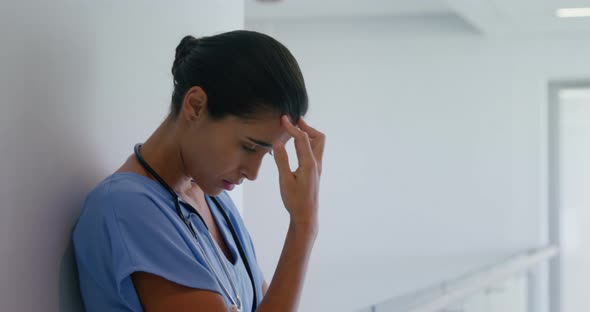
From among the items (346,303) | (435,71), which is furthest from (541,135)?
(346,303)

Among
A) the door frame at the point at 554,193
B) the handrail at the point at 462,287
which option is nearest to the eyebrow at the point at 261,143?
the handrail at the point at 462,287

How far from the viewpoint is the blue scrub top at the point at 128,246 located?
119 cm

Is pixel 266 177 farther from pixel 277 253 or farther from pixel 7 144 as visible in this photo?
pixel 7 144

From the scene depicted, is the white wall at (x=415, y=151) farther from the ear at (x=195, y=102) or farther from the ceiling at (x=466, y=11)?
the ear at (x=195, y=102)

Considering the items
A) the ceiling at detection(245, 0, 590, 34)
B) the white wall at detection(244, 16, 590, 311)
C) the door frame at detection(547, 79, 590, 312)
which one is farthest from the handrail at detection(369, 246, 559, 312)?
the door frame at detection(547, 79, 590, 312)

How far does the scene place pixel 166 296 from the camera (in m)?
1.20

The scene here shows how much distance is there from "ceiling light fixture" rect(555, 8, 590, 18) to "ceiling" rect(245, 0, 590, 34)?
0.04 m

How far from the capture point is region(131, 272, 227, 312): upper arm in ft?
3.92

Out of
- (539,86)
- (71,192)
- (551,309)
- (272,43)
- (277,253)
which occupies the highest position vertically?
(539,86)

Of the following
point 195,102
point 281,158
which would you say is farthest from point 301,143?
point 195,102

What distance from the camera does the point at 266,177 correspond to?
5.91 metres

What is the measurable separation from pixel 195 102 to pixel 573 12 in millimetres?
4010

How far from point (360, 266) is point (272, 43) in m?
4.71

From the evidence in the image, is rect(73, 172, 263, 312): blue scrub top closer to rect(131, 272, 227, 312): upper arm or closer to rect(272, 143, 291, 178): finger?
rect(131, 272, 227, 312): upper arm
